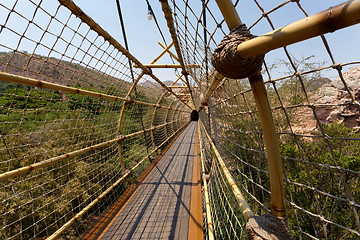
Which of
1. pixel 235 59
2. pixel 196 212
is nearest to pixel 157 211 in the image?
pixel 196 212

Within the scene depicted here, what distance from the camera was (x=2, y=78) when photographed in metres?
1.09

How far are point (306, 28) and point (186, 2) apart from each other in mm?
1288

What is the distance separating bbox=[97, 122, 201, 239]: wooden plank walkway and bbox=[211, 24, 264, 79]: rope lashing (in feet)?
6.02

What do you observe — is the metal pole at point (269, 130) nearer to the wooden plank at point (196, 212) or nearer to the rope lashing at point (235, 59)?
the rope lashing at point (235, 59)

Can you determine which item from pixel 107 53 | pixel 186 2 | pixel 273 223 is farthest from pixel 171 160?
pixel 273 223

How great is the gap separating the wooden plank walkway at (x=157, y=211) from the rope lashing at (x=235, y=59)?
1836mm

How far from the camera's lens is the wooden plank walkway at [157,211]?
6.03 feet

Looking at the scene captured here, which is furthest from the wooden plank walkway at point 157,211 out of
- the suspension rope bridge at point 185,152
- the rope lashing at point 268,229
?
the rope lashing at point 268,229

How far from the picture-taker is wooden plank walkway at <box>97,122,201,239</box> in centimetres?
184

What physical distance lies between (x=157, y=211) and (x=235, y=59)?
220cm

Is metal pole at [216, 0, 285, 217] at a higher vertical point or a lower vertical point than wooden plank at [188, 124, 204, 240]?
higher

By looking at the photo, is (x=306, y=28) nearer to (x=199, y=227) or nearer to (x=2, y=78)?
(x=2, y=78)

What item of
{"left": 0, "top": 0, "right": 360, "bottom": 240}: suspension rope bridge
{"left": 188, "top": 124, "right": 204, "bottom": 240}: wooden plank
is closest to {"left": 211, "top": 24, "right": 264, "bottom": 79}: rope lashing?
{"left": 0, "top": 0, "right": 360, "bottom": 240}: suspension rope bridge

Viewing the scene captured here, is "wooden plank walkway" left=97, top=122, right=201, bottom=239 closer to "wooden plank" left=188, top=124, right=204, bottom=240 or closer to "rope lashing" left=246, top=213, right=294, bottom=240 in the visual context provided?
"wooden plank" left=188, top=124, right=204, bottom=240
